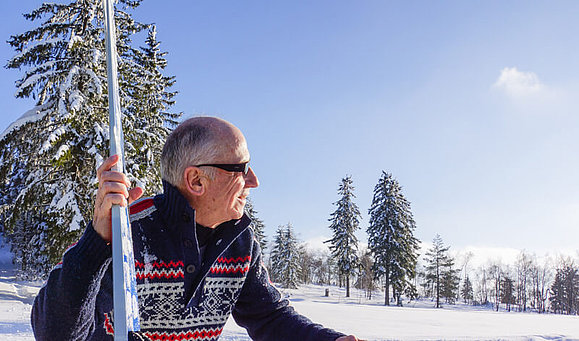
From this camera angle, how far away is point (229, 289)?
2139 millimetres

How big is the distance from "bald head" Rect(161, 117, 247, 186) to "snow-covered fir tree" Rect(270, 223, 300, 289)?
46.8 metres

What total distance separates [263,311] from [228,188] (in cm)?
82

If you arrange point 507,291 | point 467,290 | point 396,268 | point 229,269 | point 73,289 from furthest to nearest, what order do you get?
point 467,290 → point 507,291 → point 396,268 → point 229,269 → point 73,289

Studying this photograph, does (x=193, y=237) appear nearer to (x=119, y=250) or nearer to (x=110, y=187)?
(x=110, y=187)

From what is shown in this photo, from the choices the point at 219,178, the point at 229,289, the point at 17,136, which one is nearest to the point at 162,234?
the point at 219,178

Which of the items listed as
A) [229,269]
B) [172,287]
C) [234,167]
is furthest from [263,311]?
[234,167]

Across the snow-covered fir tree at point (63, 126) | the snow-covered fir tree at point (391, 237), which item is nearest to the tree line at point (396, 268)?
the snow-covered fir tree at point (391, 237)

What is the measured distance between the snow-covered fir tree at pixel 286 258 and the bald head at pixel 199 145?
46793mm

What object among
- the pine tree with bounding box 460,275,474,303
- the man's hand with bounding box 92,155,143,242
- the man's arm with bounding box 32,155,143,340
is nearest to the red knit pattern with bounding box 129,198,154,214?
the man's arm with bounding box 32,155,143,340

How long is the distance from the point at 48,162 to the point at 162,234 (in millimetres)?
11773

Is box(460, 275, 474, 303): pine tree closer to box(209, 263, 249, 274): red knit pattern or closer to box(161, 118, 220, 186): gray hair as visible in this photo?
box(209, 263, 249, 274): red knit pattern

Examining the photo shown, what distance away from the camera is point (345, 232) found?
4247 centimetres

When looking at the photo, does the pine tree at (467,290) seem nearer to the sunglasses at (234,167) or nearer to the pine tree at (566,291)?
the pine tree at (566,291)

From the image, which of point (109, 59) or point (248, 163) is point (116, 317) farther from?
point (248, 163)
